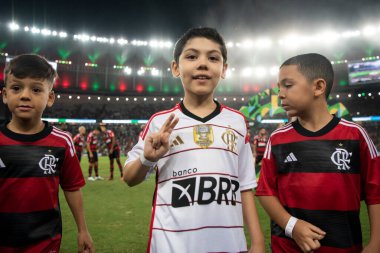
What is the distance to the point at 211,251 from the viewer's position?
1.90 metres

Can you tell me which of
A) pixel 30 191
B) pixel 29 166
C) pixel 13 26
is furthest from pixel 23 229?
pixel 13 26

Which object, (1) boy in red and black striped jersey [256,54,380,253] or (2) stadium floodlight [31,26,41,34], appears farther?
(2) stadium floodlight [31,26,41,34]

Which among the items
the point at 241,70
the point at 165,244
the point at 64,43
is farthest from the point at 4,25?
the point at 165,244

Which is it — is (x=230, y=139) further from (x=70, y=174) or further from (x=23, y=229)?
(x=23, y=229)

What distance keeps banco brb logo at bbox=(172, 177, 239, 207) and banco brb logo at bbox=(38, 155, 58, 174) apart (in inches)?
42.9

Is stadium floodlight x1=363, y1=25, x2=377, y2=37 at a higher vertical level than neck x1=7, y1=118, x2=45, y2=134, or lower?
higher

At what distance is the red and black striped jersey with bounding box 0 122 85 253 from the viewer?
2.23 meters

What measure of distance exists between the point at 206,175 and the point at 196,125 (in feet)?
1.18

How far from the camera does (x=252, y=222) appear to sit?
209 centimetres

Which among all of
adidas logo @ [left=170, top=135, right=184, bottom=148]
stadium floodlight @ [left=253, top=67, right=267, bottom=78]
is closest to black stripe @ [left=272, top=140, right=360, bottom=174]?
adidas logo @ [left=170, top=135, right=184, bottom=148]

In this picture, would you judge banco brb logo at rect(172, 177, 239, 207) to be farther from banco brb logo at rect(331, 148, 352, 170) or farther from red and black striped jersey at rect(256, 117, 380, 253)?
banco brb logo at rect(331, 148, 352, 170)

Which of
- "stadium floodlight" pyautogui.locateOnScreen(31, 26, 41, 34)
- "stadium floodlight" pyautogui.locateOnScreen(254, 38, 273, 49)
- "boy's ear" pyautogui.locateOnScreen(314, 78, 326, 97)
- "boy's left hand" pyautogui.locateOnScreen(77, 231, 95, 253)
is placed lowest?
"boy's left hand" pyautogui.locateOnScreen(77, 231, 95, 253)

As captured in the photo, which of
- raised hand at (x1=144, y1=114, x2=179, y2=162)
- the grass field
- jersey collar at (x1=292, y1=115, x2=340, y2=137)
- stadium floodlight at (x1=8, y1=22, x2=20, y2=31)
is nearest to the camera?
raised hand at (x1=144, y1=114, x2=179, y2=162)

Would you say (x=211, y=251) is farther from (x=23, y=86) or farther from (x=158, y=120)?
(x=23, y=86)
